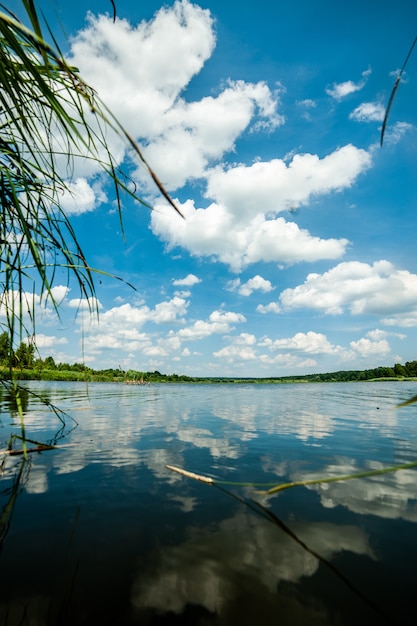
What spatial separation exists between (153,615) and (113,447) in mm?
6132

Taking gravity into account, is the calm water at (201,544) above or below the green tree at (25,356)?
below

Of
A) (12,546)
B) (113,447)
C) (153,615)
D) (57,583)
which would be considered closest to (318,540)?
(153,615)

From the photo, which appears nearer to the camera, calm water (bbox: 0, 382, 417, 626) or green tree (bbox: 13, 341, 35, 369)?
calm water (bbox: 0, 382, 417, 626)

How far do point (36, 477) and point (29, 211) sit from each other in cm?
512

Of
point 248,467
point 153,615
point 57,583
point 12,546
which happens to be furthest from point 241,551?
point 248,467

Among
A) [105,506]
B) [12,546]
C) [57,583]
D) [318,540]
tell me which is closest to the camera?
[57,583]

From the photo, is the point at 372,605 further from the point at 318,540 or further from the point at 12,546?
the point at 12,546

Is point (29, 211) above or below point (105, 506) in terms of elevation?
above

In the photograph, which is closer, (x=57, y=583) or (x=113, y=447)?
(x=57, y=583)

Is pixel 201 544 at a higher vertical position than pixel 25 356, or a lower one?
lower

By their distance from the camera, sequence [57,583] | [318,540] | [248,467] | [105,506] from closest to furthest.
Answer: [57,583]
[318,540]
[105,506]
[248,467]

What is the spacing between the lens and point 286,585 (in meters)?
2.85

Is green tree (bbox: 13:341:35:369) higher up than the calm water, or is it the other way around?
green tree (bbox: 13:341:35:369)

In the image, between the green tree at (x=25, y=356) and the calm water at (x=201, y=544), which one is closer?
the calm water at (x=201, y=544)
